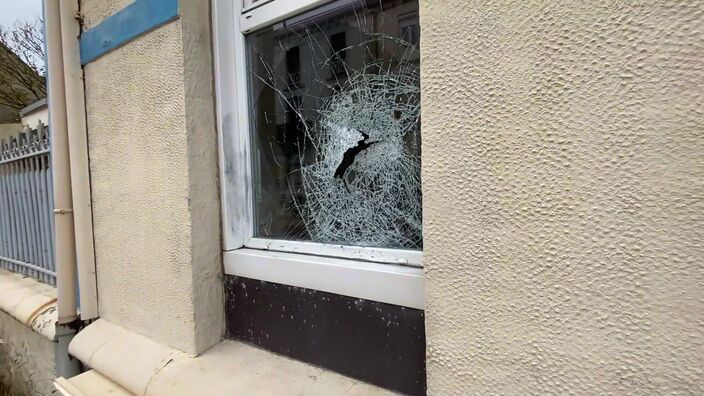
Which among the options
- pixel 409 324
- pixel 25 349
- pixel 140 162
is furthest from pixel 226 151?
pixel 25 349

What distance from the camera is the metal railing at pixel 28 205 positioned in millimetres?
3330

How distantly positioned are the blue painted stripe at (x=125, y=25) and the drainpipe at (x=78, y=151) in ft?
0.26

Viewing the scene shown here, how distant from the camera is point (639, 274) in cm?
82

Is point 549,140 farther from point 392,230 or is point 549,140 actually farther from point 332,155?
point 332,155

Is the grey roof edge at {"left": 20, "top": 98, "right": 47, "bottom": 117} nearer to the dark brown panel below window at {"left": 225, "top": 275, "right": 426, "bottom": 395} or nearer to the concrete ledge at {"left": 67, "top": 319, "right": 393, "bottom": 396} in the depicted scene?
the concrete ledge at {"left": 67, "top": 319, "right": 393, "bottom": 396}

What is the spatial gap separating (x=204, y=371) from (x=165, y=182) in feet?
2.82

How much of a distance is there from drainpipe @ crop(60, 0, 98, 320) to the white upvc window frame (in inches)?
40.4

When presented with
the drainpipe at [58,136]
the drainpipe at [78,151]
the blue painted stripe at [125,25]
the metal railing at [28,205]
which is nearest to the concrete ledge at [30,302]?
the metal railing at [28,205]

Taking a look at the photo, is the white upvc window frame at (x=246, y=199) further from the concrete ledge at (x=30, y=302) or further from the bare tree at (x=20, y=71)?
the bare tree at (x=20, y=71)

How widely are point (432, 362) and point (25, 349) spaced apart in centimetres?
358

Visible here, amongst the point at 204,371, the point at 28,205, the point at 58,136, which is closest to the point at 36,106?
the point at 28,205

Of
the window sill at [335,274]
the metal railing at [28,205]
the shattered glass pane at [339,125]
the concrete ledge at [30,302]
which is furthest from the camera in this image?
the metal railing at [28,205]

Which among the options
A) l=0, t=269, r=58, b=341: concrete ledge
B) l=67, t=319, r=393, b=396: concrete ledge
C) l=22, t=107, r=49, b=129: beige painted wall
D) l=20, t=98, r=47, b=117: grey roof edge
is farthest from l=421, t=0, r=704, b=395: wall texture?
l=22, t=107, r=49, b=129: beige painted wall

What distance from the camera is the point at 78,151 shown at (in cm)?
237
